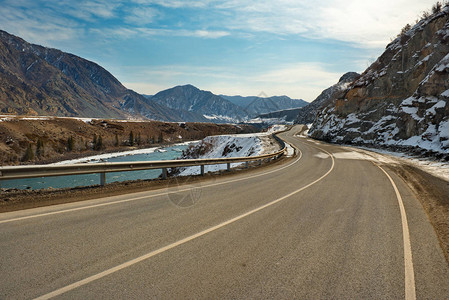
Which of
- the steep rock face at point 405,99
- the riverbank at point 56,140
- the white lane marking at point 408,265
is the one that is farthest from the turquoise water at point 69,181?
the white lane marking at point 408,265

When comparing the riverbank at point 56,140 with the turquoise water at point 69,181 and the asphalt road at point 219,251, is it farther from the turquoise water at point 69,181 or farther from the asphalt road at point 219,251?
the asphalt road at point 219,251

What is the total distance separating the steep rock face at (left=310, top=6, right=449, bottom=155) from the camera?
22.4 m

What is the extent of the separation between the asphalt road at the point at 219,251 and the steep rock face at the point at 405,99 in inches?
715

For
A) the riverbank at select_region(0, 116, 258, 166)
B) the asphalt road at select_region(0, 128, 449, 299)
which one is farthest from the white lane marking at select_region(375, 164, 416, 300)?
the riverbank at select_region(0, 116, 258, 166)

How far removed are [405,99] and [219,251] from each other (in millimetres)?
33334

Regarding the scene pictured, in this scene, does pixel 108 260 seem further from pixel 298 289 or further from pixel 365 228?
pixel 365 228

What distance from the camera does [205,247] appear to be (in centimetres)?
420

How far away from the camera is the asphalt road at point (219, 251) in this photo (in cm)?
310

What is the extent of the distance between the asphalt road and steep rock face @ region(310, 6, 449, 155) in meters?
18.2

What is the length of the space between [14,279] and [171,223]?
2.66 meters

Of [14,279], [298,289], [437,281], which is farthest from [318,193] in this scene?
[14,279]

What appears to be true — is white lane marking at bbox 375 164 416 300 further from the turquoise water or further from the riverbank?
the riverbank

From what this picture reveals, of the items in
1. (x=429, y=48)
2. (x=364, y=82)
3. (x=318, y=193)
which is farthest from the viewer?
(x=364, y=82)

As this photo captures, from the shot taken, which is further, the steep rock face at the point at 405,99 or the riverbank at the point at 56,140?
the riverbank at the point at 56,140
